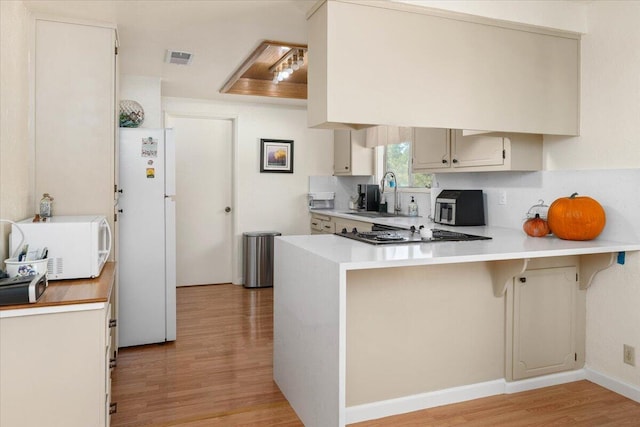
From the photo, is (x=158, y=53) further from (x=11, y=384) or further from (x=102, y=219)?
(x=11, y=384)

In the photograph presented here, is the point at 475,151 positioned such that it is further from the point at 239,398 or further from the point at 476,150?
the point at 239,398

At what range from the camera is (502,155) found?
3.24 meters

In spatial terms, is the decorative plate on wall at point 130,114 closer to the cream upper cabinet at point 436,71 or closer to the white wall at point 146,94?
the white wall at point 146,94

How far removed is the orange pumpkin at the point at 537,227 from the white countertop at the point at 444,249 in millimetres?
39

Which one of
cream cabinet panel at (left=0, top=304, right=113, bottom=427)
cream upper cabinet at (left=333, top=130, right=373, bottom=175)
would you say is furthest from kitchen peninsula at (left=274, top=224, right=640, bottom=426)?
cream upper cabinet at (left=333, top=130, right=373, bottom=175)

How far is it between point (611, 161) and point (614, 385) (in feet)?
4.56

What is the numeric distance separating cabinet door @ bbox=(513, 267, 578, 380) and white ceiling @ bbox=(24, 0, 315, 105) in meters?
2.18

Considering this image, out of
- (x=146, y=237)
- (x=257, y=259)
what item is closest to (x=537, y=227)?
(x=146, y=237)

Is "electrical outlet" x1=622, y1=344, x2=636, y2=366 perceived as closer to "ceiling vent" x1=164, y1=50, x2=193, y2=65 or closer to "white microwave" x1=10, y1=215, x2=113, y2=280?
"white microwave" x1=10, y1=215, x2=113, y2=280

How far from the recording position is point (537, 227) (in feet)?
9.84

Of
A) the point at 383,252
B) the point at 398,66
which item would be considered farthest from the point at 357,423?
the point at 398,66

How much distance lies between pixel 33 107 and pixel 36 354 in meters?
1.81

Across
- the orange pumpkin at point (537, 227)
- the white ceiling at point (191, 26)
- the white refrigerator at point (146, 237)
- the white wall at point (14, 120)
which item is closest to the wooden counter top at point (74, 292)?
the white wall at point (14, 120)

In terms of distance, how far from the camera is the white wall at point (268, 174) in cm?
588
